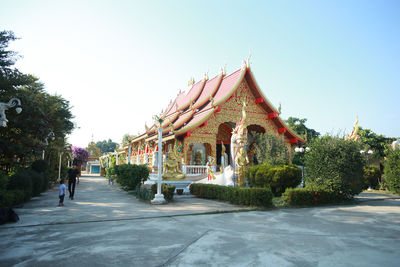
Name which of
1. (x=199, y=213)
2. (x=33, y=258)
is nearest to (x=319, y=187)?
(x=199, y=213)

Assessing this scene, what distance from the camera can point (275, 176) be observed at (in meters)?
11.4

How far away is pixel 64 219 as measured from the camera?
6.48 metres

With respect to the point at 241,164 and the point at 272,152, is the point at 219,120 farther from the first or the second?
the point at 241,164

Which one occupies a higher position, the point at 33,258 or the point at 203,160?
the point at 203,160

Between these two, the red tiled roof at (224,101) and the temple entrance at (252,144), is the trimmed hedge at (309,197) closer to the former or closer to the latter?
the red tiled roof at (224,101)

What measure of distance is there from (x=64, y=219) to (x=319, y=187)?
928 cm

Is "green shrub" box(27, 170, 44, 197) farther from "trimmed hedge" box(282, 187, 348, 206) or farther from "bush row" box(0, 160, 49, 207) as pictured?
"trimmed hedge" box(282, 187, 348, 206)

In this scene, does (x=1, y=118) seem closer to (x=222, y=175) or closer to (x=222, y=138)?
(x=222, y=175)

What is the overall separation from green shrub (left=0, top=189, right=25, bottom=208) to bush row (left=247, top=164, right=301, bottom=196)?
28.7 ft

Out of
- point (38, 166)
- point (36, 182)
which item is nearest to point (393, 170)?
point (36, 182)

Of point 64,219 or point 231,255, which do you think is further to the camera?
point 64,219

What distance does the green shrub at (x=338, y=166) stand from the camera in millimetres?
10750

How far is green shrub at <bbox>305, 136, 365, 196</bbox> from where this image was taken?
35.3 feet

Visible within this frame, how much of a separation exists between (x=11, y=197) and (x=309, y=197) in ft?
32.2
